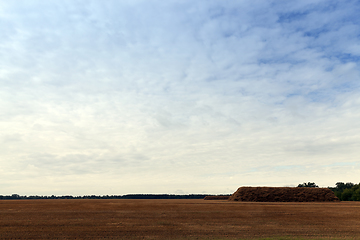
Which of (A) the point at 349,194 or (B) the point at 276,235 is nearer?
(B) the point at 276,235

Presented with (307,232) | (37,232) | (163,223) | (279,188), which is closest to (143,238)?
(163,223)

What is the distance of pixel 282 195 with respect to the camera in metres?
77.1

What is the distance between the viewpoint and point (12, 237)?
19781 mm

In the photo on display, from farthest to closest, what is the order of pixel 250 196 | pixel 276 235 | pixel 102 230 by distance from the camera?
1. pixel 250 196
2. pixel 102 230
3. pixel 276 235

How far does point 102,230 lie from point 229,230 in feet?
34.6

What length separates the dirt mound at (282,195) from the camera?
75.3 meters

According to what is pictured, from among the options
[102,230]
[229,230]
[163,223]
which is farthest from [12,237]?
[229,230]

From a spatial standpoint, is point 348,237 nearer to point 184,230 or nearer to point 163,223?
point 184,230

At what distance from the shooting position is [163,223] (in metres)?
25.9

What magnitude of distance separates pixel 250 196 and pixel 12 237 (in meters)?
66.8

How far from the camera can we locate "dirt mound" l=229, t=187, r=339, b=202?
2965 inches

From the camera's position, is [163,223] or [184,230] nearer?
[184,230]

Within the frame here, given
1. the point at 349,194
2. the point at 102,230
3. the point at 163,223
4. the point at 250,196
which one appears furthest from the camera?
the point at 349,194

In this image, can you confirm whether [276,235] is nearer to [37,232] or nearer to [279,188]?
[37,232]
